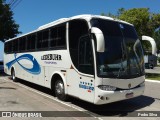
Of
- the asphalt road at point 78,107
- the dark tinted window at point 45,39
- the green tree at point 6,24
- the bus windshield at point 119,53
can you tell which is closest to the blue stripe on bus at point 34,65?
the dark tinted window at point 45,39

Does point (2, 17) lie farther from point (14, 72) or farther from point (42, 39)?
point (42, 39)

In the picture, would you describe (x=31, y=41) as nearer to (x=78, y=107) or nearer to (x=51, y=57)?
(x=51, y=57)

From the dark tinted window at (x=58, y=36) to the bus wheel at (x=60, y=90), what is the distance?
1557 mm

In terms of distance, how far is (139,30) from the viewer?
2450cm

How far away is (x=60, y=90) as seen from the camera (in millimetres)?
10344

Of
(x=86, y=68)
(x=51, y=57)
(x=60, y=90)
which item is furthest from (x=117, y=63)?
(x=51, y=57)

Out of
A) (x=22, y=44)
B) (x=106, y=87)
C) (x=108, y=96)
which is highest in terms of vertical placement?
(x=22, y=44)

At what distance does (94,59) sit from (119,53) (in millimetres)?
936

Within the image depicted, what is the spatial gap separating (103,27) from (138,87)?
248 centimetres

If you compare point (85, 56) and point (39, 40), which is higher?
point (39, 40)

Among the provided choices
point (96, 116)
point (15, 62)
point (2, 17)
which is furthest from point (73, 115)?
point (2, 17)

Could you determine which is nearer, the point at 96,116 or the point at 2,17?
the point at 96,116

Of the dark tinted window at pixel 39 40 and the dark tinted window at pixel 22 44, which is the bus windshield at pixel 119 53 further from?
the dark tinted window at pixel 22 44

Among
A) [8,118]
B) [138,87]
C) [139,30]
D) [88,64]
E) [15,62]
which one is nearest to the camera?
[8,118]
